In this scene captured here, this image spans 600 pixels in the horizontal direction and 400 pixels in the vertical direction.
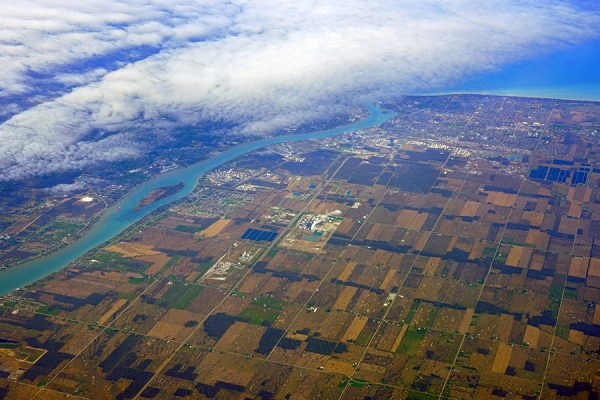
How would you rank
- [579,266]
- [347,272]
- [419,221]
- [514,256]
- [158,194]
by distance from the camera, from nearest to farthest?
1. [579,266]
2. [347,272]
3. [514,256]
4. [419,221]
5. [158,194]

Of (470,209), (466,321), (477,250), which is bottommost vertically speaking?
(470,209)

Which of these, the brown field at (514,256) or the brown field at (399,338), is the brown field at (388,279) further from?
the brown field at (514,256)

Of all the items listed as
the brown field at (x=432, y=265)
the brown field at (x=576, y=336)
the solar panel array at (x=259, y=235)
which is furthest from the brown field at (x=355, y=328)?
the solar panel array at (x=259, y=235)

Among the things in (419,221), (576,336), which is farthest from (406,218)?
(576,336)

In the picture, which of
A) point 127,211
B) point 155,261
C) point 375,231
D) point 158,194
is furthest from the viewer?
point 158,194

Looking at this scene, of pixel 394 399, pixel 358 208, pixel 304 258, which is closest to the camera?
pixel 394 399

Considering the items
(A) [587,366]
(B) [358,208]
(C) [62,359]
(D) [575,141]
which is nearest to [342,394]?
(A) [587,366]

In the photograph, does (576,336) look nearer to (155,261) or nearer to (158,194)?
(155,261)

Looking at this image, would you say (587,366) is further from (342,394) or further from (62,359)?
(62,359)
